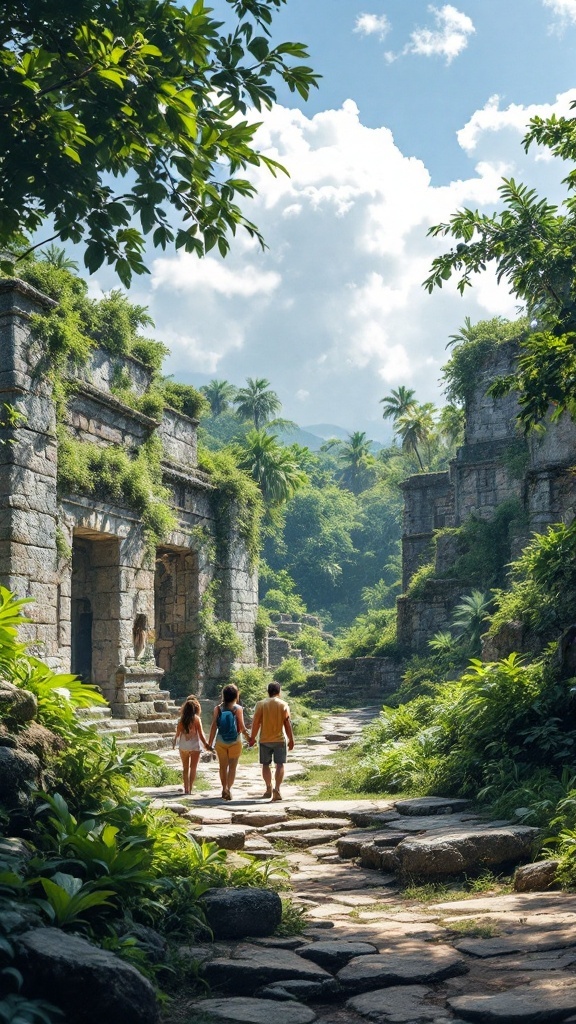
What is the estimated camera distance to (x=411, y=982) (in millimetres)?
4203

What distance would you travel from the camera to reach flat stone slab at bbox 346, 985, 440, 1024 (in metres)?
3.74

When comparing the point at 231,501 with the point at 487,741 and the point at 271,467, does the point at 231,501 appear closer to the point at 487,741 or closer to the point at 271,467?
the point at 271,467

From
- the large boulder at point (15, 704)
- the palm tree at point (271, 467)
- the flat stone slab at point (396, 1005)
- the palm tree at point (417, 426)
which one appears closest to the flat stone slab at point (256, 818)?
the large boulder at point (15, 704)

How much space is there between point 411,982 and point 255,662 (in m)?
15.7

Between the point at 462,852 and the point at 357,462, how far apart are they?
209ft

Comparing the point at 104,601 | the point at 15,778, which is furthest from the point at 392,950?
the point at 104,601

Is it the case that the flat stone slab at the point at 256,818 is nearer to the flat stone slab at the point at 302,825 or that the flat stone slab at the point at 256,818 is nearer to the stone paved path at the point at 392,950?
the flat stone slab at the point at 302,825

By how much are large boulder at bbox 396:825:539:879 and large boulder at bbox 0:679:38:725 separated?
9.43ft

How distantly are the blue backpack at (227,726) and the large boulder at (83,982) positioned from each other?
6598 millimetres

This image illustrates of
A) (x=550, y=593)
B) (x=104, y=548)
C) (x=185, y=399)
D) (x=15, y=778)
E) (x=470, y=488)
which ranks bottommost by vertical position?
(x=15, y=778)

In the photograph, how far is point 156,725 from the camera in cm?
1452

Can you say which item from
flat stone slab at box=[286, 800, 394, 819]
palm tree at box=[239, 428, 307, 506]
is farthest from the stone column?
palm tree at box=[239, 428, 307, 506]

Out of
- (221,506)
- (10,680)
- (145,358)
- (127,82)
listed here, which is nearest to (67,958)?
(10,680)

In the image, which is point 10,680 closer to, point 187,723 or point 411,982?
point 411,982
